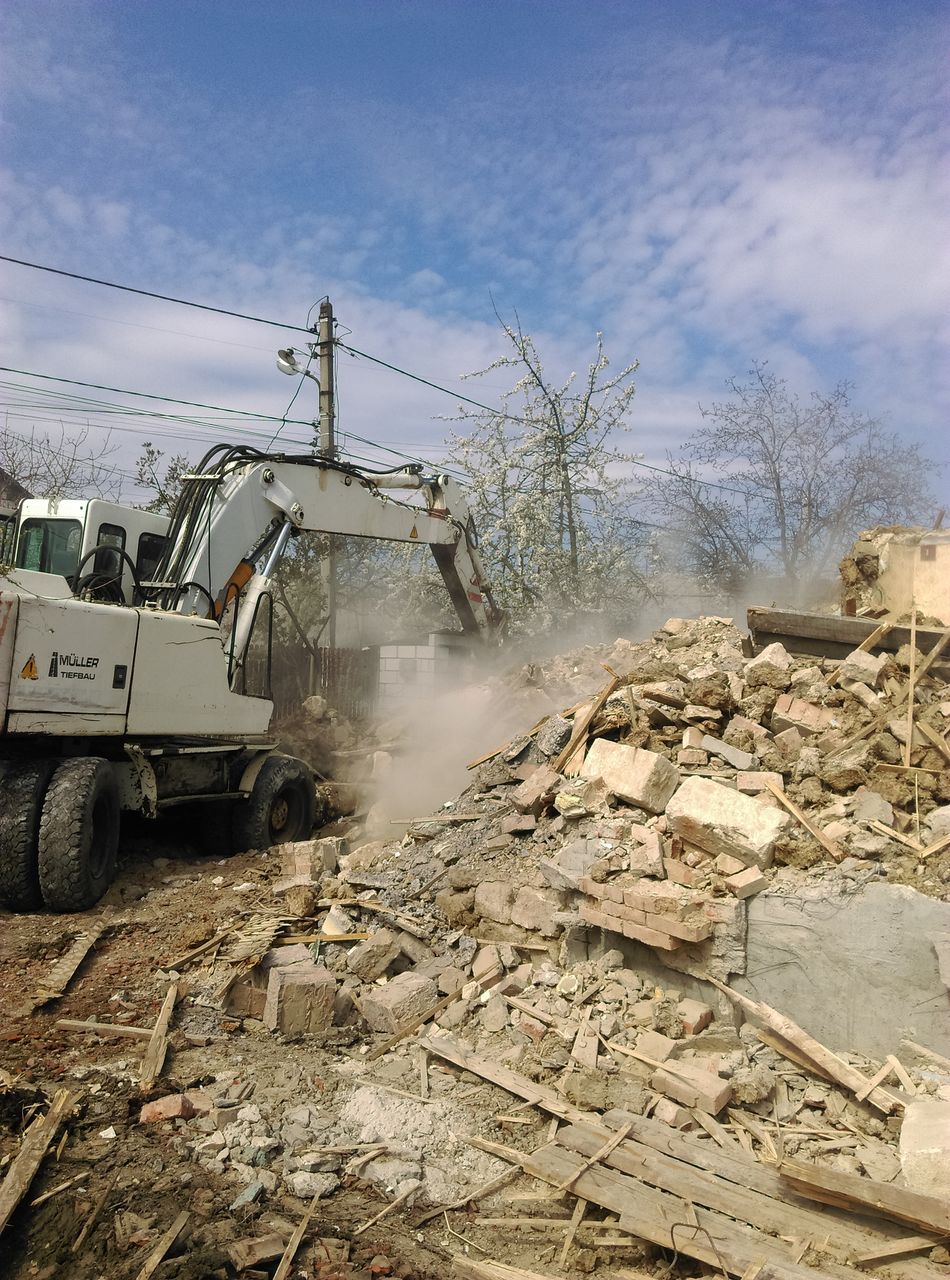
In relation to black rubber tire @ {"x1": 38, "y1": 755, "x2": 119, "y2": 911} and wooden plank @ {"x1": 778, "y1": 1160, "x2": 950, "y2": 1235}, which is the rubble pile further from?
black rubber tire @ {"x1": 38, "y1": 755, "x2": 119, "y2": 911}

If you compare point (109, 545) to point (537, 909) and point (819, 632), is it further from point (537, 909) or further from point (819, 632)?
point (819, 632)

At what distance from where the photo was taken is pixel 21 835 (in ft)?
22.8

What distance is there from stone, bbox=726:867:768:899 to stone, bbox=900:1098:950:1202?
4.86 feet

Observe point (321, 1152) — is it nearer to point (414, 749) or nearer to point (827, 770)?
point (827, 770)

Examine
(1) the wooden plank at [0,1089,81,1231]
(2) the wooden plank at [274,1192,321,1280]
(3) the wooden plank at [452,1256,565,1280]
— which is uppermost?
(1) the wooden plank at [0,1089,81,1231]

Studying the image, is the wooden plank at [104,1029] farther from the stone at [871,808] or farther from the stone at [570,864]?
the stone at [871,808]

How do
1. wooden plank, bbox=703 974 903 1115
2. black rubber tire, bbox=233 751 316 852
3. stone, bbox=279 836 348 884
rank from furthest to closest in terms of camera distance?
black rubber tire, bbox=233 751 316 852
stone, bbox=279 836 348 884
wooden plank, bbox=703 974 903 1115

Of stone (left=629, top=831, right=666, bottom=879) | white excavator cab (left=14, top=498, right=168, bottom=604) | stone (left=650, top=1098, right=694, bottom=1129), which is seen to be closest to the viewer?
stone (left=650, top=1098, right=694, bottom=1129)

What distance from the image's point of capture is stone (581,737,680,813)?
21.7 ft

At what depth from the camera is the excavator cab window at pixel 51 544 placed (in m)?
8.55

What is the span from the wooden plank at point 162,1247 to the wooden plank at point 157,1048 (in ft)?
3.89

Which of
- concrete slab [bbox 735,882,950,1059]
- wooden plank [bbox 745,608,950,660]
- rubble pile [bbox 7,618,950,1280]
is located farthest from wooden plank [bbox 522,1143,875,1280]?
wooden plank [bbox 745,608,950,660]

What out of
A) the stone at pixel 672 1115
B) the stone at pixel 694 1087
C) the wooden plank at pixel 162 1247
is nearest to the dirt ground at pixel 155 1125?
the wooden plank at pixel 162 1247

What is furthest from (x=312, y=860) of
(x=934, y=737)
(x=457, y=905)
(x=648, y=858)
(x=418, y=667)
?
(x=418, y=667)
